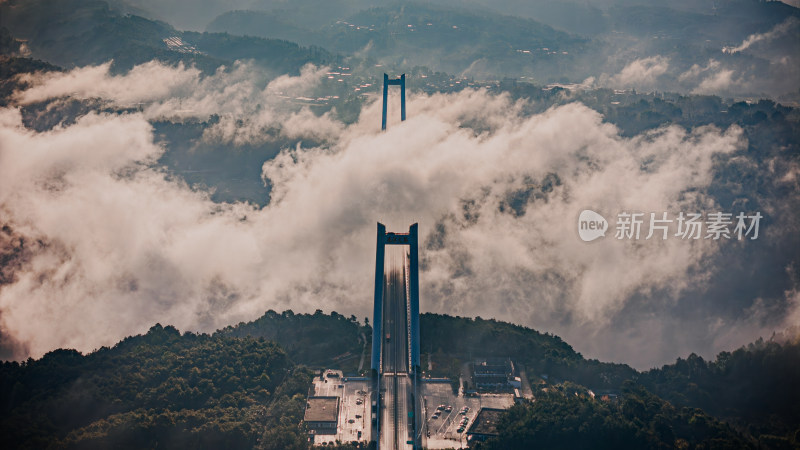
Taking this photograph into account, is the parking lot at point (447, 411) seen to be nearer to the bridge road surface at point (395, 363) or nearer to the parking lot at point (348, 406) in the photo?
the bridge road surface at point (395, 363)

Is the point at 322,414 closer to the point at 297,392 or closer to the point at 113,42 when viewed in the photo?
the point at 297,392

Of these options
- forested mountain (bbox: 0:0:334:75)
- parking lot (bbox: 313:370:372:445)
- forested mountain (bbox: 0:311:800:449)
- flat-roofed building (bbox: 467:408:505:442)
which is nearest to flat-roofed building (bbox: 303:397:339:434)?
parking lot (bbox: 313:370:372:445)

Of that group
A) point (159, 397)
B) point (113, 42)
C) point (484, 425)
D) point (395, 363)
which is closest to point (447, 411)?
point (484, 425)

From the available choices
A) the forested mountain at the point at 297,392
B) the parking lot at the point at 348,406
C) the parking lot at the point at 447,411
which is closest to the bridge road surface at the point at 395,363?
the parking lot at the point at 348,406

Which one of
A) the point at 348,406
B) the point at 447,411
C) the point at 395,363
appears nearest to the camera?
the point at 447,411

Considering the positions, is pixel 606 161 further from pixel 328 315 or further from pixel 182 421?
pixel 182 421

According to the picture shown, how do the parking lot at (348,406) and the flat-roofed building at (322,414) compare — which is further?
the flat-roofed building at (322,414)

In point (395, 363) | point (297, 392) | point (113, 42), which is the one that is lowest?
point (297, 392)
